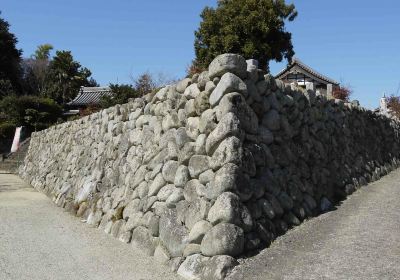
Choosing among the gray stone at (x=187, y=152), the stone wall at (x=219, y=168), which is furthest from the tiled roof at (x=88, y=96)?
the gray stone at (x=187, y=152)

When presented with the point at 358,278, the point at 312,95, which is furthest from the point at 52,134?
the point at 358,278

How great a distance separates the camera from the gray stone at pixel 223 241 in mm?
4125

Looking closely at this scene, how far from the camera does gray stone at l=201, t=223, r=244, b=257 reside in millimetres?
4125

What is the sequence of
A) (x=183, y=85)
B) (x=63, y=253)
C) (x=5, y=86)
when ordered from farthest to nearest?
(x=5, y=86), (x=183, y=85), (x=63, y=253)

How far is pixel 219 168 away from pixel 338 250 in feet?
5.17

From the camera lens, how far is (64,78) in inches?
1646

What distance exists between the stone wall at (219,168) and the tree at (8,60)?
3209 cm

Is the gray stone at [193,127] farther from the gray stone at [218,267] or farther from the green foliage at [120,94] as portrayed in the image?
the green foliage at [120,94]

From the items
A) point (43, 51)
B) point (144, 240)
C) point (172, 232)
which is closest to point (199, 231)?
point (172, 232)

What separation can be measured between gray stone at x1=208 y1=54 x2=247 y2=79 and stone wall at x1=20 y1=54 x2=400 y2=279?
14 mm

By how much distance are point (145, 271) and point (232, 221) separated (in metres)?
1.12

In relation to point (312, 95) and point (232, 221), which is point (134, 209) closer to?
point (232, 221)

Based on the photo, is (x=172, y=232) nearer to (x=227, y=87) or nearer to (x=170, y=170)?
(x=170, y=170)

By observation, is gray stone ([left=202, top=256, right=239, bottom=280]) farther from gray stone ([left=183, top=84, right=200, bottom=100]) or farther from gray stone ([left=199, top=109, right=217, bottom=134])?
gray stone ([left=183, top=84, right=200, bottom=100])
